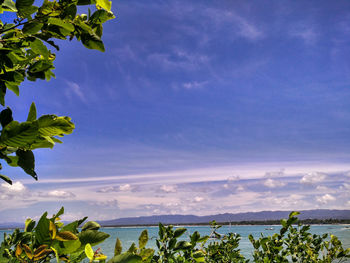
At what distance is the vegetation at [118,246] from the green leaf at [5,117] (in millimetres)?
362

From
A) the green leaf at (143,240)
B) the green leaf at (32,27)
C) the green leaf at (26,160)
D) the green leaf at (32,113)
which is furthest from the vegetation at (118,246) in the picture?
the green leaf at (32,27)

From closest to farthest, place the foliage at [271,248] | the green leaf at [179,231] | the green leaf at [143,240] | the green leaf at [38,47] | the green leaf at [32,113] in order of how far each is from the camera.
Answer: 1. the green leaf at [32,113]
2. the green leaf at [38,47]
3. the green leaf at [143,240]
4. the green leaf at [179,231]
5. the foliage at [271,248]

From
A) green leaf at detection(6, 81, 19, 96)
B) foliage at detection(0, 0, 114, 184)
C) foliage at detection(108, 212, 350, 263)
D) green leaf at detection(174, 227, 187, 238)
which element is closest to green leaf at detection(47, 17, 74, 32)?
foliage at detection(0, 0, 114, 184)

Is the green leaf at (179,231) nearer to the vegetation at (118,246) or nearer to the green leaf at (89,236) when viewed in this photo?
the vegetation at (118,246)

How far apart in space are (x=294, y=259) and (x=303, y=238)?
41 cm

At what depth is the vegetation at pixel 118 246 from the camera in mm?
916

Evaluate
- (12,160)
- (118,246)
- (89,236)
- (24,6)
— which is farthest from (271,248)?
(24,6)

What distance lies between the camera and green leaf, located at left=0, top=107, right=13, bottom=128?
3.12 ft

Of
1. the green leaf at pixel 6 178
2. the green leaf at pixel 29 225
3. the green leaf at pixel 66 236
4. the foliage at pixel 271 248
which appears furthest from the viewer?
the foliage at pixel 271 248

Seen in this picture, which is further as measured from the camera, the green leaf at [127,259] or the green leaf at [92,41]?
the green leaf at [92,41]

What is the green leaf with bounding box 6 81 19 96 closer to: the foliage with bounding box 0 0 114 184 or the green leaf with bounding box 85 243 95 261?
the foliage with bounding box 0 0 114 184

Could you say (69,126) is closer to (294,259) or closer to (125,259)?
(125,259)

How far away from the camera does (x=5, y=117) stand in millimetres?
959

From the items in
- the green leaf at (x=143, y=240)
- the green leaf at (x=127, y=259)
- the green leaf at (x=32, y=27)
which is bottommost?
the green leaf at (x=143, y=240)
